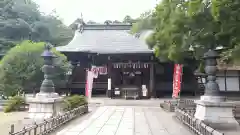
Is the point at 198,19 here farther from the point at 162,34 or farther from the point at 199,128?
the point at 199,128

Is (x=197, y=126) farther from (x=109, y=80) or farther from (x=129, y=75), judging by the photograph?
(x=129, y=75)

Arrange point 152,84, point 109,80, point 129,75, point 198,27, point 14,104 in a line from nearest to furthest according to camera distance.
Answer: point 198,27 < point 14,104 < point 109,80 < point 152,84 < point 129,75

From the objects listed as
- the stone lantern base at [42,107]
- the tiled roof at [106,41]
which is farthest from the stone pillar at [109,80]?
the stone lantern base at [42,107]

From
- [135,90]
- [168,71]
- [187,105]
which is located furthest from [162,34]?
[168,71]

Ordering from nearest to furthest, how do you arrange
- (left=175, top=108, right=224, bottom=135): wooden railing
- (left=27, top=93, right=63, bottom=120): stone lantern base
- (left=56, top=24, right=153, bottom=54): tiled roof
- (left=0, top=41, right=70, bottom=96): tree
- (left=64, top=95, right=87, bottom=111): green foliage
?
(left=175, top=108, right=224, bottom=135): wooden railing < (left=27, top=93, right=63, bottom=120): stone lantern base < (left=64, top=95, right=87, bottom=111): green foliage < (left=0, top=41, right=70, bottom=96): tree < (left=56, top=24, right=153, bottom=54): tiled roof

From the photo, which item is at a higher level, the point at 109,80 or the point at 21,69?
the point at 21,69

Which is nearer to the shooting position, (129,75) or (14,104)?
(14,104)

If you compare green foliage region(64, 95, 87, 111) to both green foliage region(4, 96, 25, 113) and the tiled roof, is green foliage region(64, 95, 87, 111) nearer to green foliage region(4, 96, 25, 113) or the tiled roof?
green foliage region(4, 96, 25, 113)

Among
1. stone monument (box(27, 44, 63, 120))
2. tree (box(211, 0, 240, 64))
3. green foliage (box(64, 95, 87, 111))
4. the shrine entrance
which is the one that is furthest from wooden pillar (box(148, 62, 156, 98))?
tree (box(211, 0, 240, 64))

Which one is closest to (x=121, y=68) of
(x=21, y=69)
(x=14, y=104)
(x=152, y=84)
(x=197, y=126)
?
(x=152, y=84)

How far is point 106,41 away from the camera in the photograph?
107 feet

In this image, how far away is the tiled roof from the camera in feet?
95.0

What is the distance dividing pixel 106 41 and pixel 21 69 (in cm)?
1275

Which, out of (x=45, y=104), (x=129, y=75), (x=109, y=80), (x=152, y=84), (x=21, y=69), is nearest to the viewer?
(x=45, y=104)
